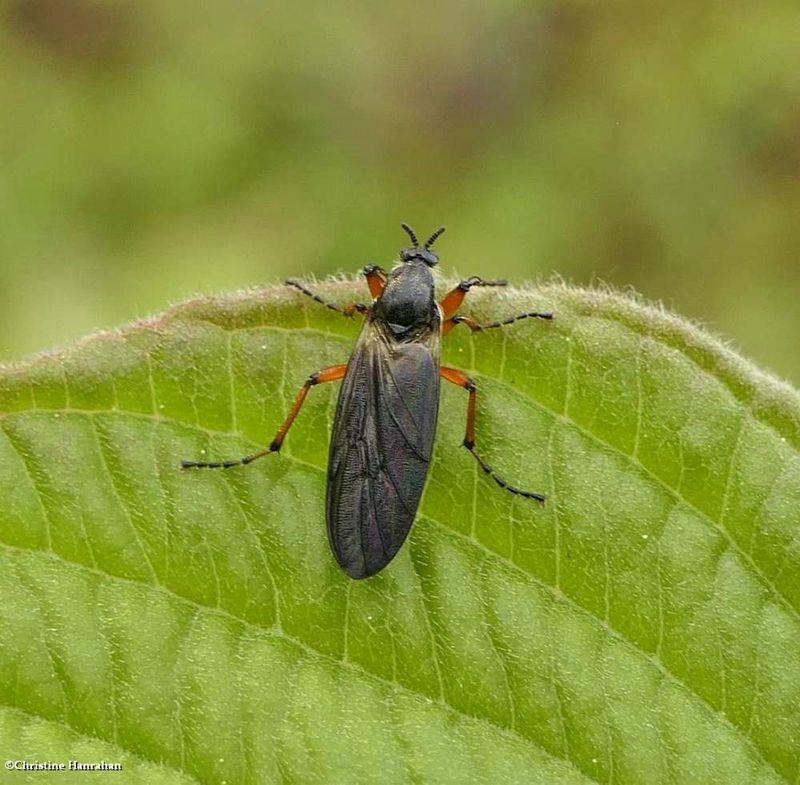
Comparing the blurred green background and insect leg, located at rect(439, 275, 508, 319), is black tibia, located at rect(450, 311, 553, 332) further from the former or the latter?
the blurred green background

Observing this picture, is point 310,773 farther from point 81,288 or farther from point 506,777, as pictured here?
point 81,288

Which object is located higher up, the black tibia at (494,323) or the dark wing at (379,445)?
the black tibia at (494,323)

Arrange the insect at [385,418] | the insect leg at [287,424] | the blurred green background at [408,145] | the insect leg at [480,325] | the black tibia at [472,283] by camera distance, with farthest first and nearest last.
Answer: the blurred green background at [408,145], the black tibia at [472,283], the insect leg at [480,325], the insect at [385,418], the insect leg at [287,424]

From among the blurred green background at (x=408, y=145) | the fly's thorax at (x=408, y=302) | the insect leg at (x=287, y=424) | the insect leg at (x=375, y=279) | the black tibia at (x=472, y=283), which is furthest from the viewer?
the blurred green background at (x=408, y=145)

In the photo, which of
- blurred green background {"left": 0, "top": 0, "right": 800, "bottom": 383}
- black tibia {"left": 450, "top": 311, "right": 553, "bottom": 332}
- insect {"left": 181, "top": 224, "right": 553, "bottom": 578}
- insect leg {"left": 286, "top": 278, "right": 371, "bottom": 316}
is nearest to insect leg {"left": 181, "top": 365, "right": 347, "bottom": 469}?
insect {"left": 181, "top": 224, "right": 553, "bottom": 578}

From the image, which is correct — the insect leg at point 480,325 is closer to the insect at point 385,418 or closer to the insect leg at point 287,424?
the insect at point 385,418

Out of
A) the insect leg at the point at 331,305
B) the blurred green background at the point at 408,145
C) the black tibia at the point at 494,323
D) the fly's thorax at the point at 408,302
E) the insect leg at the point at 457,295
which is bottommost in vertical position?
the black tibia at the point at 494,323

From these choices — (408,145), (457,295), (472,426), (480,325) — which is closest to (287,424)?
(472,426)

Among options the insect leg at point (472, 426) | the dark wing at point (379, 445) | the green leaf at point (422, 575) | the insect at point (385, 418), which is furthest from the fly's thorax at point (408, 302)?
the green leaf at point (422, 575)
